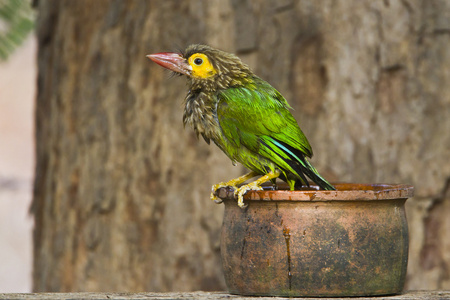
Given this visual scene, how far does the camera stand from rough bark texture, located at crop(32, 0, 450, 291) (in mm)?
5270

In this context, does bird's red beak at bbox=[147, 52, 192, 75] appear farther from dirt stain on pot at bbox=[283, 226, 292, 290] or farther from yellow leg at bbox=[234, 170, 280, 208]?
dirt stain on pot at bbox=[283, 226, 292, 290]

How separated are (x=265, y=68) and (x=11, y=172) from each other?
36.9ft

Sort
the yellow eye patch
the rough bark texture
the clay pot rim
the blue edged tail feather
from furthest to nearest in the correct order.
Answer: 1. the rough bark texture
2. the yellow eye patch
3. the blue edged tail feather
4. the clay pot rim

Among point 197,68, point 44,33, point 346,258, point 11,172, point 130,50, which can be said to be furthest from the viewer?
point 11,172

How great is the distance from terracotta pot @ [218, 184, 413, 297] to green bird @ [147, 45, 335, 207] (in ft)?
0.84

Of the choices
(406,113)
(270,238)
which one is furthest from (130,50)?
(270,238)

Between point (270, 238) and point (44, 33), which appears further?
point (44, 33)

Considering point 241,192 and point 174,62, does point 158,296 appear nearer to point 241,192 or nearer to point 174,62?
point 241,192

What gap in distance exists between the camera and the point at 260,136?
127 inches

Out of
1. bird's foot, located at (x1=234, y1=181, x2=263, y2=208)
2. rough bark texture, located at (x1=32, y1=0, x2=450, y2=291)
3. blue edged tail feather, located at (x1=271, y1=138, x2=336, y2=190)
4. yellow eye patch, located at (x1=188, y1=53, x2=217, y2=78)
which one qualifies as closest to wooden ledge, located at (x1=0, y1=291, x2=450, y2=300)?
bird's foot, located at (x1=234, y1=181, x2=263, y2=208)

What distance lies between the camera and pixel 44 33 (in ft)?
20.6

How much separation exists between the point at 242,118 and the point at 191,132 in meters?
2.23

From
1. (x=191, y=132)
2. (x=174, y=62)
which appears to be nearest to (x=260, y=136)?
(x=174, y=62)

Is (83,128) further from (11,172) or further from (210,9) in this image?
(11,172)
